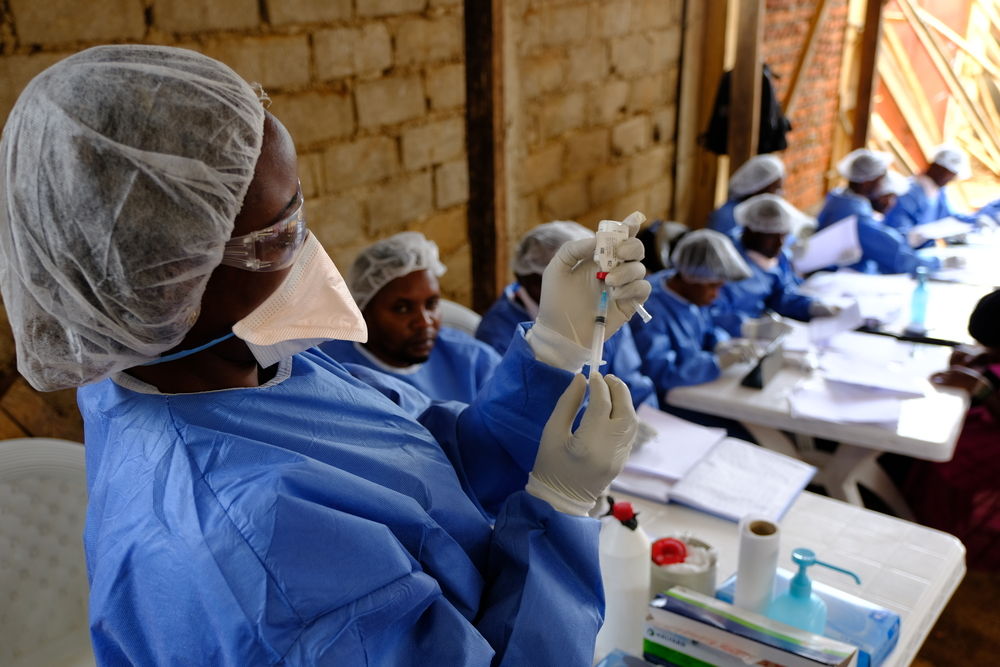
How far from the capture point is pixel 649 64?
4789 millimetres

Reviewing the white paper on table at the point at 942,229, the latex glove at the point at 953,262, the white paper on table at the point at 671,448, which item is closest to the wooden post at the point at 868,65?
the white paper on table at the point at 942,229

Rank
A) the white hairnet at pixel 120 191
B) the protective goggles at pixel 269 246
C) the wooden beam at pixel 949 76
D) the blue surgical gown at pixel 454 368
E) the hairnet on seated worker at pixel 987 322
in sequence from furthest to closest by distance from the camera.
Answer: the wooden beam at pixel 949 76, the hairnet on seated worker at pixel 987 322, the blue surgical gown at pixel 454 368, the protective goggles at pixel 269 246, the white hairnet at pixel 120 191

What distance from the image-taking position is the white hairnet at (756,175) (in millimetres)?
4664

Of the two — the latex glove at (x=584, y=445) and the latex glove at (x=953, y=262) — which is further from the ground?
the latex glove at (x=584, y=445)

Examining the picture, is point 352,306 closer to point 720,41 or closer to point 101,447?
point 101,447

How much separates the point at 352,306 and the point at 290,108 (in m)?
1.73

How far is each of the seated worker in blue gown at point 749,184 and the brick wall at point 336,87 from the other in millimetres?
1913

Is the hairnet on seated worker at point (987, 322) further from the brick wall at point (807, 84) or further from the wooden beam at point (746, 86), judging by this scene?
the brick wall at point (807, 84)

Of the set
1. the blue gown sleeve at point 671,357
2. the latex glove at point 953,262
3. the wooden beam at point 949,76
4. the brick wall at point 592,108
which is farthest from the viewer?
the wooden beam at point 949,76

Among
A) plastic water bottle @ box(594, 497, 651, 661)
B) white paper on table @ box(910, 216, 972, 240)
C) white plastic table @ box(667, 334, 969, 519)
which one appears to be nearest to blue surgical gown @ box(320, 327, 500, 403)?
white plastic table @ box(667, 334, 969, 519)

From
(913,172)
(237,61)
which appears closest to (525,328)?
(237,61)

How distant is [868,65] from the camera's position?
623 centimetres

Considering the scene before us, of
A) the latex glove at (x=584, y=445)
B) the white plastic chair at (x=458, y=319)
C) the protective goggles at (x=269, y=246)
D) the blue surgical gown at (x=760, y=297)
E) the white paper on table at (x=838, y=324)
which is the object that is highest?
the protective goggles at (x=269, y=246)

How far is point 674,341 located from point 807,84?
15.8ft
